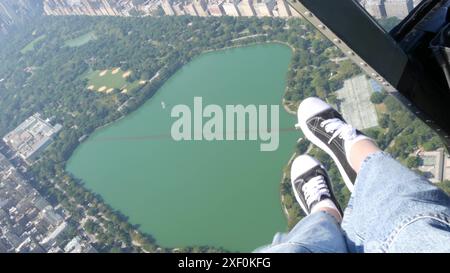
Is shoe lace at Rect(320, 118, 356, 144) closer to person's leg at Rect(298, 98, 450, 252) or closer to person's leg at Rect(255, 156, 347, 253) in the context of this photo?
person's leg at Rect(255, 156, 347, 253)

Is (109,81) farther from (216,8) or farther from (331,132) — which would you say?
(331,132)

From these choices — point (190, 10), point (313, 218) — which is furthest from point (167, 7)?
point (313, 218)

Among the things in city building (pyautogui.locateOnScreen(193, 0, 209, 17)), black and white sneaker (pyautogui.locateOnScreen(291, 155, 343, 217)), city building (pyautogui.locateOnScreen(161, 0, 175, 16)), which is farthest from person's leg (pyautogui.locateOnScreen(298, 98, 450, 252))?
city building (pyautogui.locateOnScreen(161, 0, 175, 16))

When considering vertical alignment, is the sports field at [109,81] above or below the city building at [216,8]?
below

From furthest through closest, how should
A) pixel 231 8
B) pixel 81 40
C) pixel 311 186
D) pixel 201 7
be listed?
pixel 81 40
pixel 201 7
pixel 231 8
pixel 311 186

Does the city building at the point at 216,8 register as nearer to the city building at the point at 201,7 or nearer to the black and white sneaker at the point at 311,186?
the city building at the point at 201,7

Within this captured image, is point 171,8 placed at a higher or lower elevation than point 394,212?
lower

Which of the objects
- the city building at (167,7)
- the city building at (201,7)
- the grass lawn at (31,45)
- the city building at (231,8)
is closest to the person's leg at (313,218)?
the city building at (231,8)
